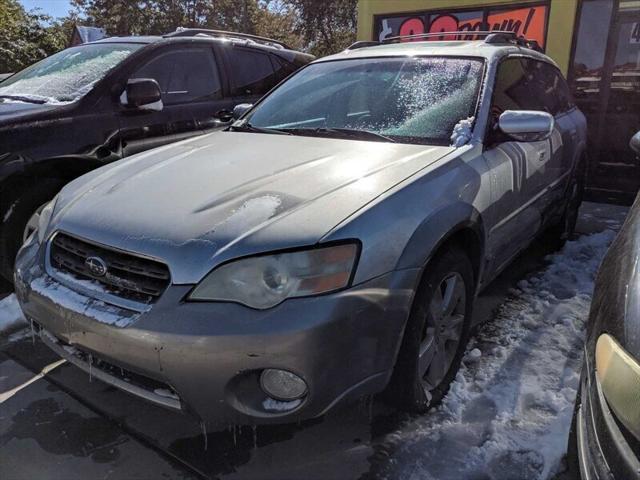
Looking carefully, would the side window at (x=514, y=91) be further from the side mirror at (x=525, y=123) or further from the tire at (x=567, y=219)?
the tire at (x=567, y=219)

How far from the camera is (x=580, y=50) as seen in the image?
278 inches

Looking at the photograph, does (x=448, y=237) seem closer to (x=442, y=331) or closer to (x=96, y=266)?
(x=442, y=331)

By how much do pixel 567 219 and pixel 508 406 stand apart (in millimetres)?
2614

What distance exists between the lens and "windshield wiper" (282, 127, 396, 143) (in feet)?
8.93

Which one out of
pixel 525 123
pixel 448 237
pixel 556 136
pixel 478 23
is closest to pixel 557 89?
pixel 556 136

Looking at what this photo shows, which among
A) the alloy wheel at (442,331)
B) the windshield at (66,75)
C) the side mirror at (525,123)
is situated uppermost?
the windshield at (66,75)

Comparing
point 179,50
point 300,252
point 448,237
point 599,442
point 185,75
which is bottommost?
point 599,442

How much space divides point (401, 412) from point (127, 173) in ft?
5.67

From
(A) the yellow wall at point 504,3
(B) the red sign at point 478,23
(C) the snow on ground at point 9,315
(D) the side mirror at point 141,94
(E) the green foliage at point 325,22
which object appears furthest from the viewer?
(E) the green foliage at point 325,22

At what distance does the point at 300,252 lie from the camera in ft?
5.93

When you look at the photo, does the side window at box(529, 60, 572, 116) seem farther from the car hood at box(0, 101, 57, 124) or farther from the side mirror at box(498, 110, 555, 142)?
the car hood at box(0, 101, 57, 124)

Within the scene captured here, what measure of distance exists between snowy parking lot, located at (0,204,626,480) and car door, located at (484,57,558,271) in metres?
0.64

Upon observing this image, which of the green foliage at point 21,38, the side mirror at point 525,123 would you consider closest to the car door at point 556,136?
the side mirror at point 525,123

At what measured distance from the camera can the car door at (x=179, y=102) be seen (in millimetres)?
4000
